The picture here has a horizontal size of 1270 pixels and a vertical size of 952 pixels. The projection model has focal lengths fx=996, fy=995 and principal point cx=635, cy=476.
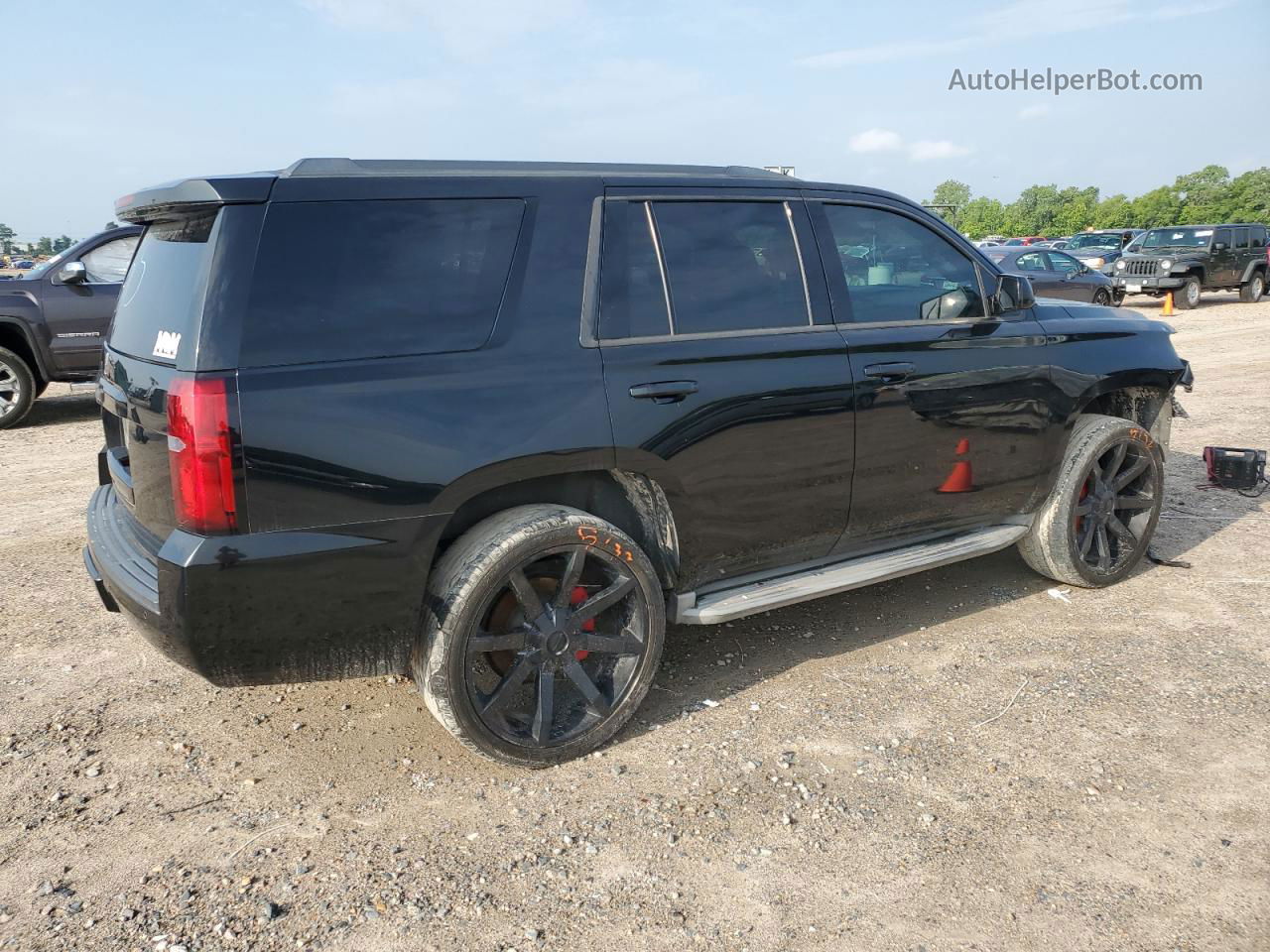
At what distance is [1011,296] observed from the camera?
4.43 m

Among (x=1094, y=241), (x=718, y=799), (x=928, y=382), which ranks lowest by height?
(x=718, y=799)

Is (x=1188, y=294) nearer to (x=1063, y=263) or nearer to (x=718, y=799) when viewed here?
(x=1063, y=263)

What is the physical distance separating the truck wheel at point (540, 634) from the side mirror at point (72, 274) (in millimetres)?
7780

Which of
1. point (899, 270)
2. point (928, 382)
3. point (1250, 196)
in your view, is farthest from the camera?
point (1250, 196)

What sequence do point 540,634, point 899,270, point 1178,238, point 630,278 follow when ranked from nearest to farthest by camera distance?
point 540,634 → point 630,278 → point 899,270 → point 1178,238

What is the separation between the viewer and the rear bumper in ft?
9.23

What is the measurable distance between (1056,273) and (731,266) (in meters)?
16.4

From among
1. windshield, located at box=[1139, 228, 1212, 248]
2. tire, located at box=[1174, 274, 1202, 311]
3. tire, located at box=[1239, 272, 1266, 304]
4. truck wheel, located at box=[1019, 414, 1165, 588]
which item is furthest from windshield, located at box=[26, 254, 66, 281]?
tire, located at box=[1239, 272, 1266, 304]

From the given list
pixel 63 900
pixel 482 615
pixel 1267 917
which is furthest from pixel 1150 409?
pixel 63 900

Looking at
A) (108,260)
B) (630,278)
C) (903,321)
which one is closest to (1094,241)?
(108,260)

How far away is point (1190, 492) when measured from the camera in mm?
6664

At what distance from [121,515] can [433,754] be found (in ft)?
4.49

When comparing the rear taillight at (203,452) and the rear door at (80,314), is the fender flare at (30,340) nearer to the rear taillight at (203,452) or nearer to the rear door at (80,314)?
the rear door at (80,314)

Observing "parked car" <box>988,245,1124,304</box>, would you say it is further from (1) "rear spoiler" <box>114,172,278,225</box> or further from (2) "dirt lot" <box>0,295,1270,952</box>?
(1) "rear spoiler" <box>114,172,278,225</box>
